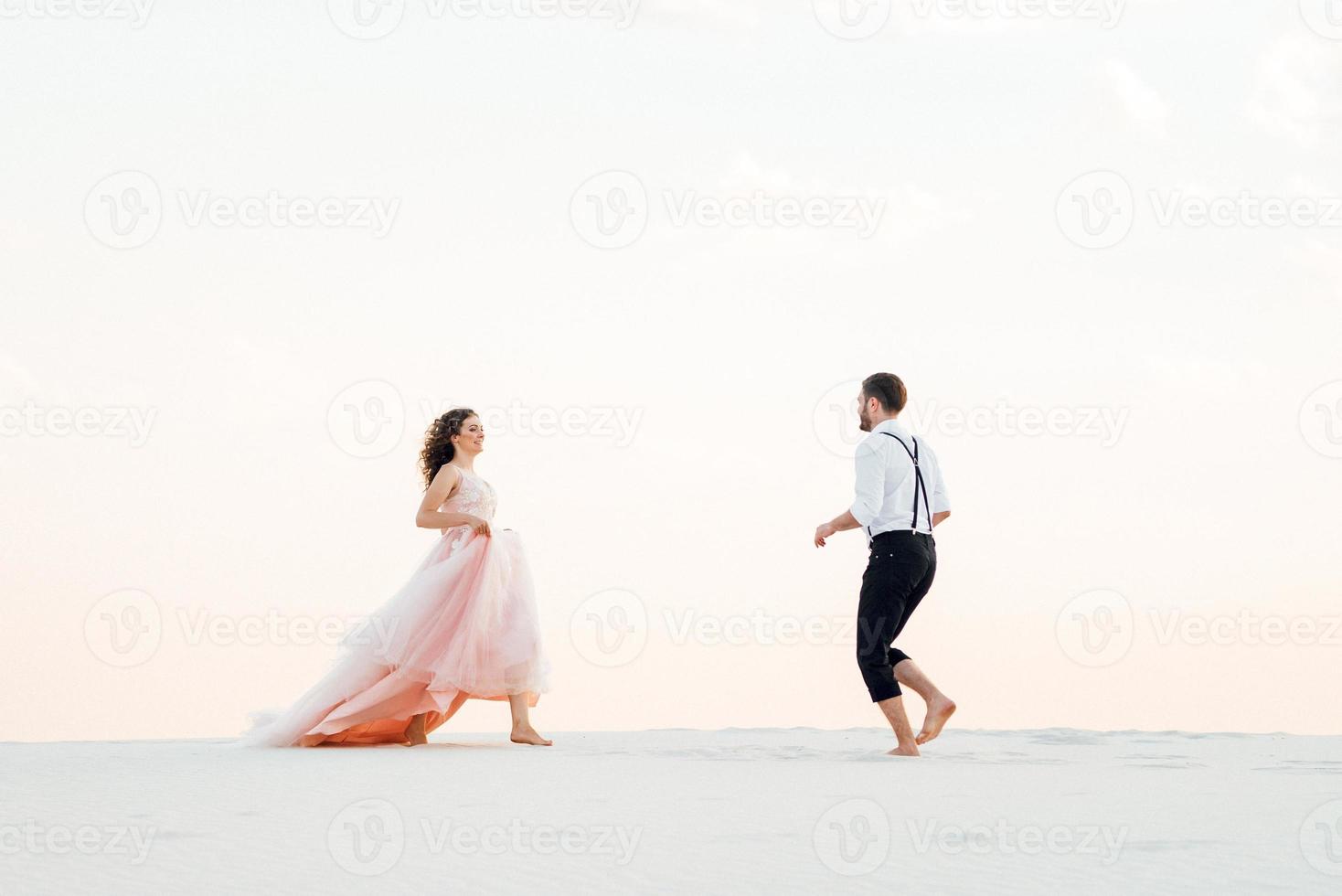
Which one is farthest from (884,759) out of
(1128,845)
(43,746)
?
(43,746)

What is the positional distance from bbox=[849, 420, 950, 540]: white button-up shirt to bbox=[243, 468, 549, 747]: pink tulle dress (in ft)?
8.58

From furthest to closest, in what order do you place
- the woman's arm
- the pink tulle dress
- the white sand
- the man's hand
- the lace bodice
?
the lace bodice
the woman's arm
the pink tulle dress
the man's hand
the white sand

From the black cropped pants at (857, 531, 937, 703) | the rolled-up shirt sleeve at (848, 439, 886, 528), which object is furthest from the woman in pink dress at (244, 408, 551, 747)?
the rolled-up shirt sleeve at (848, 439, 886, 528)

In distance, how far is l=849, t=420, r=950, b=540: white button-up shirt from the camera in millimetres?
8352

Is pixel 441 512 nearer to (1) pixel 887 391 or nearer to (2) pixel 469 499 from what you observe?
(2) pixel 469 499

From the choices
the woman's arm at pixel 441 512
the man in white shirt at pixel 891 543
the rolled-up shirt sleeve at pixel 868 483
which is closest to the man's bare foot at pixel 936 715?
the man in white shirt at pixel 891 543

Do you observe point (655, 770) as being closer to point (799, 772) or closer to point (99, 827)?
point (799, 772)

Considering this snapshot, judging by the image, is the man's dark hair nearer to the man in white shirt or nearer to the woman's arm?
the man in white shirt

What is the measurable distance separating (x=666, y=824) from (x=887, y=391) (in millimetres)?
3622

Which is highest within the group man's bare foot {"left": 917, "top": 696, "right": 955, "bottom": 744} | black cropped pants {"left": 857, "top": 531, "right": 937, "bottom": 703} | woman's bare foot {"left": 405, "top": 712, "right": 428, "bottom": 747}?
black cropped pants {"left": 857, "top": 531, "right": 937, "bottom": 703}

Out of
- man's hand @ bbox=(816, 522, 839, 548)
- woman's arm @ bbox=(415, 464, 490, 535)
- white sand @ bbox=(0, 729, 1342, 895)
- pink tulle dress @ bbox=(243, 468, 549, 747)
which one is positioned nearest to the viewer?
Answer: white sand @ bbox=(0, 729, 1342, 895)

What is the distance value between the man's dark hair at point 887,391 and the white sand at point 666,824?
2.01 metres

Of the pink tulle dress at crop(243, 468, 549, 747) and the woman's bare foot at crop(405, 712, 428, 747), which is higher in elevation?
the pink tulle dress at crop(243, 468, 549, 747)

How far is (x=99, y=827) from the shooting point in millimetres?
5652
